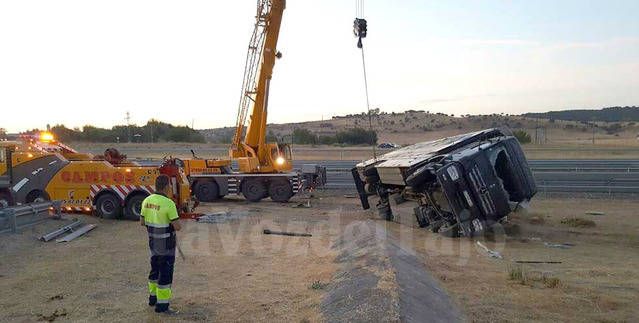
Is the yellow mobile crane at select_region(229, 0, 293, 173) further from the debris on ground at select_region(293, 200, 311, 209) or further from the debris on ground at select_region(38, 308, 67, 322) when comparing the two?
the debris on ground at select_region(38, 308, 67, 322)

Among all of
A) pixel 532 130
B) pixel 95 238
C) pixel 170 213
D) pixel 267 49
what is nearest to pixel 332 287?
pixel 170 213

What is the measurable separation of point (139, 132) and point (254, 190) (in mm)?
59866

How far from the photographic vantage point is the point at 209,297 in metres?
7.98

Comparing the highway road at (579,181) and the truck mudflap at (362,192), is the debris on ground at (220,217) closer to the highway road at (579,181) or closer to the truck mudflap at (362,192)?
the truck mudflap at (362,192)

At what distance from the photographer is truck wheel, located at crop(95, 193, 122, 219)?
16094mm

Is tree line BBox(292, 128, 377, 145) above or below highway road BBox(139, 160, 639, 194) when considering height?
above

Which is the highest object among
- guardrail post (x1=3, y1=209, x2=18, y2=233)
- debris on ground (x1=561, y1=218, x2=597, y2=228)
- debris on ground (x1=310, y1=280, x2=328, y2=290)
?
guardrail post (x1=3, y1=209, x2=18, y2=233)

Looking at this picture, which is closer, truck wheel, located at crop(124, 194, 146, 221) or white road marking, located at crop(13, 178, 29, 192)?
truck wheel, located at crop(124, 194, 146, 221)

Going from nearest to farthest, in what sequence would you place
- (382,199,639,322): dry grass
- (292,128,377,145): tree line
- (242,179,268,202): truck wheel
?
1. (382,199,639,322): dry grass
2. (242,179,268,202): truck wheel
3. (292,128,377,145): tree line

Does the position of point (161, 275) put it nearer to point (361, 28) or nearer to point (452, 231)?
point (452, 231)

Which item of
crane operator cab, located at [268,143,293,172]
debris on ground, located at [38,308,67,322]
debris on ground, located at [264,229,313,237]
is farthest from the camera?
crane operator cab, located at [268,143,293,172]

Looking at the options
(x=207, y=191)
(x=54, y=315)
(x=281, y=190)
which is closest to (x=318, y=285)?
(x=54, y=315)

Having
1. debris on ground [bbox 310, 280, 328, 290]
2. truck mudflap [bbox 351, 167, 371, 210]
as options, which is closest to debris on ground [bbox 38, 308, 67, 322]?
debris on ground [bbox 310, 280, 328, 290]

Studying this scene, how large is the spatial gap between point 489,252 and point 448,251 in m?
0.72
